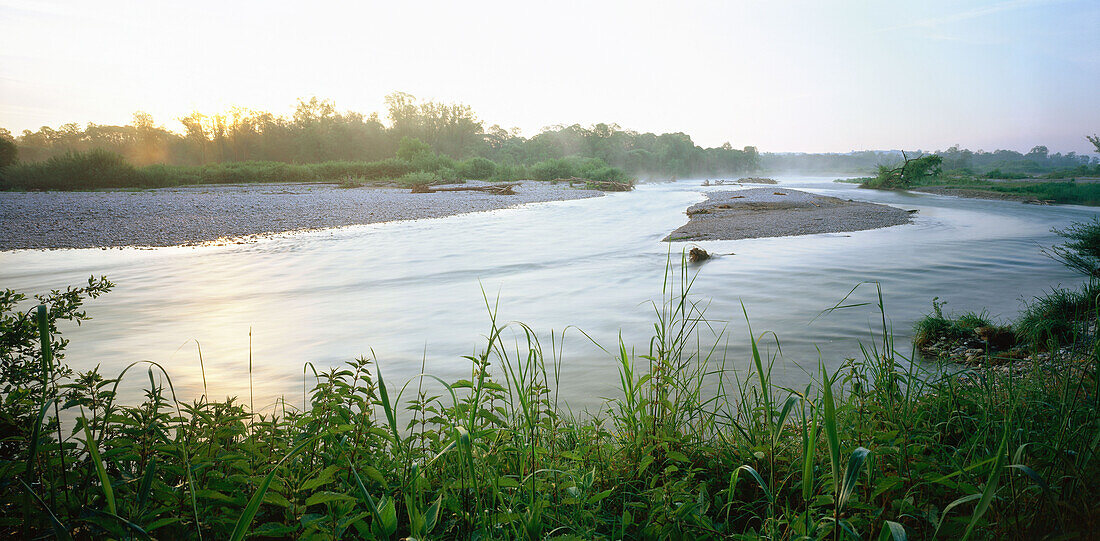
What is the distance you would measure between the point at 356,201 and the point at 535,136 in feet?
183

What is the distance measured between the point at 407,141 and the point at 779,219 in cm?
3350

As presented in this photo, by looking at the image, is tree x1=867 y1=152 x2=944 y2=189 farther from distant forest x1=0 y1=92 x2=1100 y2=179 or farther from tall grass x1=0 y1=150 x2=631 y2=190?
tall grass x1=0 y1=150 x2=631 y2=190

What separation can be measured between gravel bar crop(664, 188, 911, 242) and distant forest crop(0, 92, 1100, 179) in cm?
463

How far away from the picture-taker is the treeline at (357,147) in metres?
10.4

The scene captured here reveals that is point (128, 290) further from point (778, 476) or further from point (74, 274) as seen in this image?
point (778, 476)

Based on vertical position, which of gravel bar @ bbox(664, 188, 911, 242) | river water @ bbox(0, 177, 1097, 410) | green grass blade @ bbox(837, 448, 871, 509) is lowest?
river water @ bbox(0, 177, 1097, 410)

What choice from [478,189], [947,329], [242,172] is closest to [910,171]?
[478,189]

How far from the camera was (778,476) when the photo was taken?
1587 mm

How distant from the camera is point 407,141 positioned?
38.9m

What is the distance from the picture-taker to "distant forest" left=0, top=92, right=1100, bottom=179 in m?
12.5

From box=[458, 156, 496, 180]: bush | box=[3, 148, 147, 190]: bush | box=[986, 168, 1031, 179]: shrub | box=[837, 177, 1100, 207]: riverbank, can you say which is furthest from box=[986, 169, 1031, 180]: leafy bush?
box=[458, 156, 496, 180]: bush

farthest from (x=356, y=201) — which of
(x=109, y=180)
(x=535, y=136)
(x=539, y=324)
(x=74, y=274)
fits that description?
(x=535, y=136)

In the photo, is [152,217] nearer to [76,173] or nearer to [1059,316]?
[76,173]

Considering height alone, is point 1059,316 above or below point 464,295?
above
